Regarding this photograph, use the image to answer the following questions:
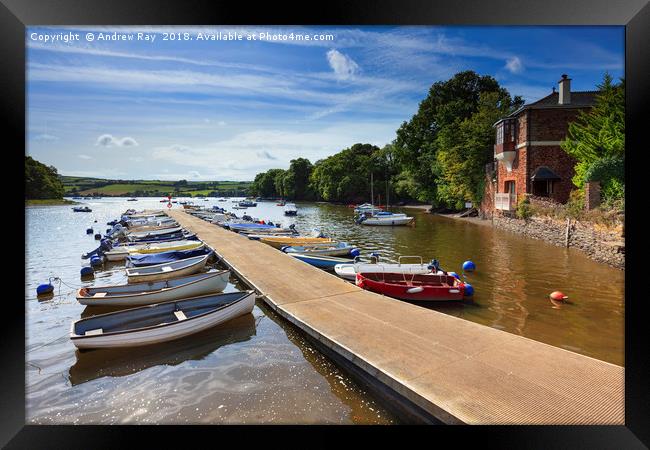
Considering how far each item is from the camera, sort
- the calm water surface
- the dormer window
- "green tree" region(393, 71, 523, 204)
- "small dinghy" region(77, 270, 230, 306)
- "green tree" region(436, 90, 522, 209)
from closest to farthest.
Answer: the calm water surface < "small dinghy" region(77, 270, 230, 306) < the dormer window < "green tree" region(436, 90, 522, 209) < "green tree" region(393, 71, 523, 204)

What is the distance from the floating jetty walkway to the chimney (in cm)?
2313

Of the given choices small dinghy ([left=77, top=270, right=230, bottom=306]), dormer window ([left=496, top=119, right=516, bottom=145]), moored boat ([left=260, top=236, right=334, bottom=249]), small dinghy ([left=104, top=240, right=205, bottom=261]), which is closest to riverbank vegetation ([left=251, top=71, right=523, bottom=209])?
dormer window ([left=496, top=119, right=516, bottom=145])

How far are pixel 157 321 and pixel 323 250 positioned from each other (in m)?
9.66

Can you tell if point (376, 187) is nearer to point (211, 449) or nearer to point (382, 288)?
point (382, 288)

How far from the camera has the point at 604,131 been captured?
1836 cm

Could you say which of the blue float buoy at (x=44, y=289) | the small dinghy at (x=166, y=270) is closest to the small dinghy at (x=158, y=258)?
the small dinghy at (x=166, y=270)

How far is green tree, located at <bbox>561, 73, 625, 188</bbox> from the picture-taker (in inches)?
706

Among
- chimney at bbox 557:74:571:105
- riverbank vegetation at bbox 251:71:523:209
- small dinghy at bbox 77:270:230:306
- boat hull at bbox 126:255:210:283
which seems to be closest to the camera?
small dinghy at bbox 77:270:230:306


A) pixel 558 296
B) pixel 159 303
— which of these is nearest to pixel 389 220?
pixel 558 296

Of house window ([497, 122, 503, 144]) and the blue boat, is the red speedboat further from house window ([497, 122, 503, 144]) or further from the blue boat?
house window ([497, 122, 503, 144])

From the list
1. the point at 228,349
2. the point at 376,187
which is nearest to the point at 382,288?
the point at 228,349

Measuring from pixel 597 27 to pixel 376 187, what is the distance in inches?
2541

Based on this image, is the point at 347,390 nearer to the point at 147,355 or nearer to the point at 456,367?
the point at 456,367

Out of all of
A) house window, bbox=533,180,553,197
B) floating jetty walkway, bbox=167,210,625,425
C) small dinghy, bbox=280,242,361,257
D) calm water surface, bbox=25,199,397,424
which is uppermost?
house window, bbox=533,180,553,197
